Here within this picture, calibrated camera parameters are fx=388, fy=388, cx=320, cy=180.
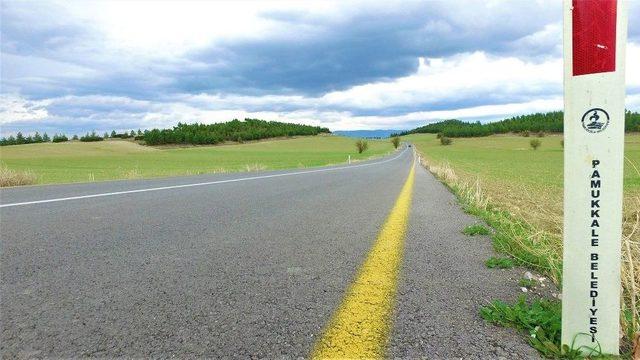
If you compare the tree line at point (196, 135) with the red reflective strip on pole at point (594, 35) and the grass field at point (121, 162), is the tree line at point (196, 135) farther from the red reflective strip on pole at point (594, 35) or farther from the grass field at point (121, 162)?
the red reflective strip on pole at point (594, 35)

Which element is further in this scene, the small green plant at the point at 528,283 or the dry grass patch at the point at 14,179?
the dry grass patch at the point at 14,179

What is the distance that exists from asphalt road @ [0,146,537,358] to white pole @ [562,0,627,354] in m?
0.28

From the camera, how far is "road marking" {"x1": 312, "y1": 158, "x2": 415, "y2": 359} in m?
1.46

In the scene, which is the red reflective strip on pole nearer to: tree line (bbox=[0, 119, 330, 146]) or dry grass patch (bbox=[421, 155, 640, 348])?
dry grass patch (bbox=[421, 155, 640, 348])

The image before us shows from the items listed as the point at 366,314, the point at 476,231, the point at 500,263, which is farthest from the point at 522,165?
the point at 366,314

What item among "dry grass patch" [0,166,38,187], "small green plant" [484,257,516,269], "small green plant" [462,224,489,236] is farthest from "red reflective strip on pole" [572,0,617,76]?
"dry grass patch" [0,166,38,187]

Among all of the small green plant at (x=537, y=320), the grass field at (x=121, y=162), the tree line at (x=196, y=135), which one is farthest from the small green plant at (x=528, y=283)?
the tree line at (x=196, y=135)

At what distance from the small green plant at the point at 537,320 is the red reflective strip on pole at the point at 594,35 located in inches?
40.5

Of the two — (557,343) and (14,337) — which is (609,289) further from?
(14,337)

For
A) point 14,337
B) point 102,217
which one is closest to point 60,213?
point 102,217

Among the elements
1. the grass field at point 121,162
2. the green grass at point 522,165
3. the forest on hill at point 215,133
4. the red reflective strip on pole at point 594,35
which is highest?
the forest on hill at point 215,133

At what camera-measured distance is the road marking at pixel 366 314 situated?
1460mm

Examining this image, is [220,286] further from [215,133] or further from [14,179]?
[215,133]

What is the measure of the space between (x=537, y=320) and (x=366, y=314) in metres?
0.74
